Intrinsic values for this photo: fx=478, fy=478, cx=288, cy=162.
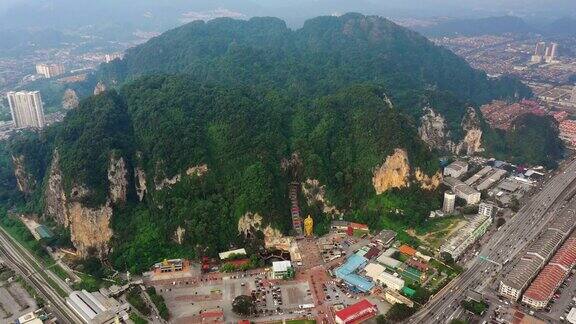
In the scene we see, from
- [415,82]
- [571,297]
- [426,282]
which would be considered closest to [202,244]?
[426,282]

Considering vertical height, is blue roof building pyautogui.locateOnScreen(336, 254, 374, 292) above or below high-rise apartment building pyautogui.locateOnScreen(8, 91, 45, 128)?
below

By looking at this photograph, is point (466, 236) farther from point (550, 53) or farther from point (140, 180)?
point (550, 53)

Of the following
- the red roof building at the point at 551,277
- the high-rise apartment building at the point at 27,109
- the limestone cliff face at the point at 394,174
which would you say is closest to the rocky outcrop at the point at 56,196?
the limestone cliff face at the point at 394,174

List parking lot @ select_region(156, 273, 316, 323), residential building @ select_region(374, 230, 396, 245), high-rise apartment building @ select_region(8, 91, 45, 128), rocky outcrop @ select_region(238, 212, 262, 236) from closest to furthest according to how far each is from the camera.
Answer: parking lot @ select_region(156, 273, 316, 323) < rocky outcrop @ select_region(238, 212, 262, 236) < residential building @ select_region(374, 230, 396, 245) < high-rise apartment building @ select_region(8, 91, 45, 128)

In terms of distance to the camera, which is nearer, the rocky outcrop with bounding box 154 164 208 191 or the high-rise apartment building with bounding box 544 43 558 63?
the rocky outcrop with bounding box 154 164 208 191

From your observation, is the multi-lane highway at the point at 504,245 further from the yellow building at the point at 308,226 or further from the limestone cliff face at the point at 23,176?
Answer: the limestone cliff face at the point at 23,176

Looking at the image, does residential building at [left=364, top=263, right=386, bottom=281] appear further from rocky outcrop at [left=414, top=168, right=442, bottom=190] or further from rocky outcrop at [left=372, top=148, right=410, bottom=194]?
rocky outcrop at [left=414, top=168, right=442, bottom=190]

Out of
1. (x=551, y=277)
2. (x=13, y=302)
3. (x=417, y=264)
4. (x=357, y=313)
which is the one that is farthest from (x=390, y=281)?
(x=13, y=302)

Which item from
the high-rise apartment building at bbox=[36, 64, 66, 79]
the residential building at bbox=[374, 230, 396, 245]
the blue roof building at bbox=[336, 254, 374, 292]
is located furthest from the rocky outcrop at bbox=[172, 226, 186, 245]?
the high-rise apartment building at bbox=[36, 64, 66, 79]
